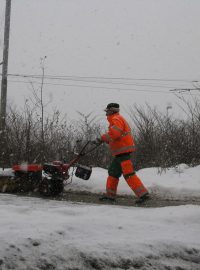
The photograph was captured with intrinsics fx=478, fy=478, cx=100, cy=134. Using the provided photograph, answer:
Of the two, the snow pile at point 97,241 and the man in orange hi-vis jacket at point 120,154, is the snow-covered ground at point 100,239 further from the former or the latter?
the man in orange hi-vis jacket at point 120,154

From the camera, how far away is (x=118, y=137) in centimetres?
811

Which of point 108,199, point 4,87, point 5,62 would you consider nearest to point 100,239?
point 108,199

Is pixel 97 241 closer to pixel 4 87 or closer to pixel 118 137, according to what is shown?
pixel 118 137

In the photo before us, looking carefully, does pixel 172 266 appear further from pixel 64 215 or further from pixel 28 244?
pixel 64 215

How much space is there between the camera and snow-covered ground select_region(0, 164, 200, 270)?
4.02m

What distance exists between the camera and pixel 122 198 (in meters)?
Answer: 8.89

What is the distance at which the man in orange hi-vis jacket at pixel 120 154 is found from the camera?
7.94 metres

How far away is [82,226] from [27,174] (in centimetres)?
419

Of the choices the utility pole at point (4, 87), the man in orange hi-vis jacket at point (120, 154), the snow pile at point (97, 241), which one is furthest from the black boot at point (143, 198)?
the utility pole at point (4, 87)

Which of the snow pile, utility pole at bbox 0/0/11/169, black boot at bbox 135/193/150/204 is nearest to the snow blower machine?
black boot at bbox 135/193/150/204

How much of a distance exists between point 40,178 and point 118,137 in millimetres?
1864

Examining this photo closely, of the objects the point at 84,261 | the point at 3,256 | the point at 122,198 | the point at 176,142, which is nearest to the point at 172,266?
the point at 84,261

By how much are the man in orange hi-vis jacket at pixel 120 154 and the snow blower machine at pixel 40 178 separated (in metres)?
0.47

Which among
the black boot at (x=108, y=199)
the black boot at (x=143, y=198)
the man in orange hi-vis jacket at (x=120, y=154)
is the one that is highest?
the man in orange hi-vis jacket at (x=120, y=154)
